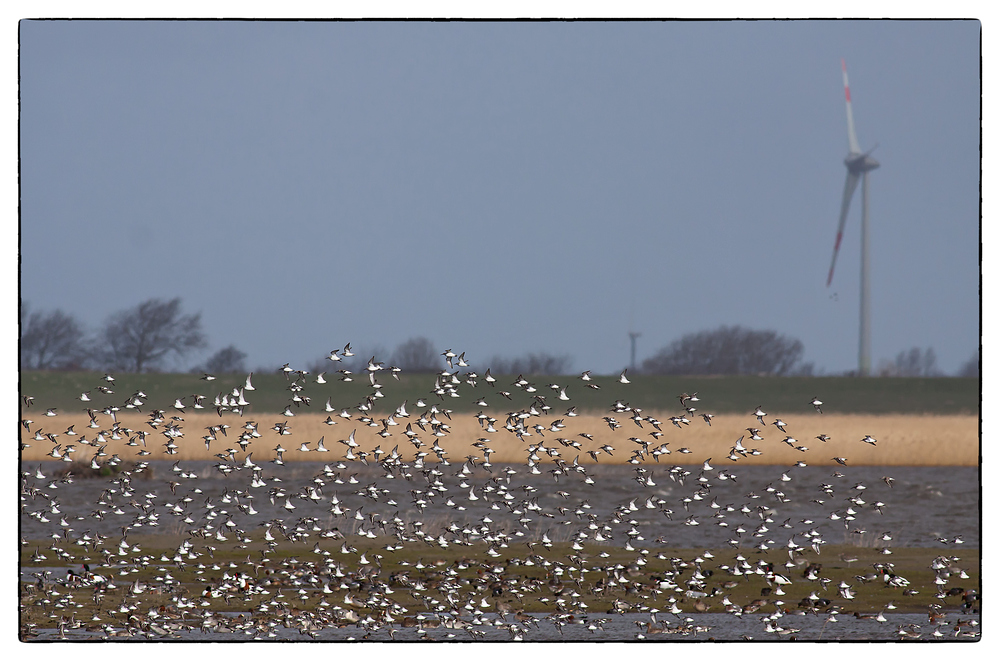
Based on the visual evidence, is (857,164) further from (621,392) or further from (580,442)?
(580,442)

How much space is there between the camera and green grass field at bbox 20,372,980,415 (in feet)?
112

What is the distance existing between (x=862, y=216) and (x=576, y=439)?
15.1m

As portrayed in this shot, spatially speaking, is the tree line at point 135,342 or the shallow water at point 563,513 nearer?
the shallow water at point 563,513

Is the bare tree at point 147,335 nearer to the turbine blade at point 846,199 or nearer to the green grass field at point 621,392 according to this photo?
the green grass field at point 621,392

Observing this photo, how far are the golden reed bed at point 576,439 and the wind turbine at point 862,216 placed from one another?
2.53 m

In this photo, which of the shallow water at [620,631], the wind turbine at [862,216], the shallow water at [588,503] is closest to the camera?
the shallow water at [620,631]

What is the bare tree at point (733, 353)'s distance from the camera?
3956cm

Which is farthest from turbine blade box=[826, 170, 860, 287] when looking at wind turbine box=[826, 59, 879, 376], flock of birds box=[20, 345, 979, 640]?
flock of birds box=[20, 345, 979, 640]

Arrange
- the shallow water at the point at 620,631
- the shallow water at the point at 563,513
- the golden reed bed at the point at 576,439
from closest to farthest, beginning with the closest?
the shallow water at the point at 620,631, the shallow water at the point at 563,513, the golden reed bed at the point at 576,439

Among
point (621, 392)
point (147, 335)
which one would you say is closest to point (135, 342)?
point (147, 335)

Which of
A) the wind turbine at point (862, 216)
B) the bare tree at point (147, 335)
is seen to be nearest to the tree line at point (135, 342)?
the bare tree at point (147, 335)

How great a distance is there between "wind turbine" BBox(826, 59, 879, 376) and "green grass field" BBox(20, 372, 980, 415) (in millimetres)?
2477

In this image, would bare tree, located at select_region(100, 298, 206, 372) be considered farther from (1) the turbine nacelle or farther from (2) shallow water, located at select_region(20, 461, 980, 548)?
(1) the turbine nacelle

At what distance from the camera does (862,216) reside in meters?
38.8
